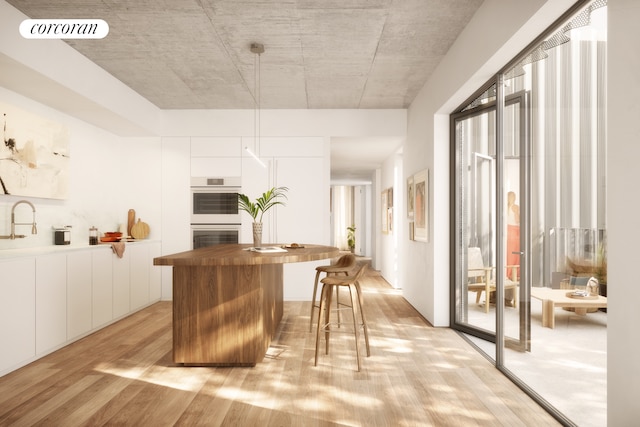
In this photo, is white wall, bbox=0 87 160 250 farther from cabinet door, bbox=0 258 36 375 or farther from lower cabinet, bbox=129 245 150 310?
cabinet door, bbox=0 258 36 375

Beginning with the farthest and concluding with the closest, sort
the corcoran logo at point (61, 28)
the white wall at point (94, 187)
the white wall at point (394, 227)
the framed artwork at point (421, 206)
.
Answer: the white wall at point (394, 227)
the framed artwork at point (421, 206)
the white wall at point (94, 187)
the corcoran logo at point (61, 28)

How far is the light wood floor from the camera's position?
8.06ft

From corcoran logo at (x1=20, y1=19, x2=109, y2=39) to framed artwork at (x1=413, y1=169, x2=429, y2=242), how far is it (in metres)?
3.61

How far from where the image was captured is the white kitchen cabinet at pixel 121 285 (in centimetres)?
479

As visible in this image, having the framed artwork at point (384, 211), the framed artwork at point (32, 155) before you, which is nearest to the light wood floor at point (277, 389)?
the framed artwork at point (32, 155)

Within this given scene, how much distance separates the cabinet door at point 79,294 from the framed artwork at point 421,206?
3709mm

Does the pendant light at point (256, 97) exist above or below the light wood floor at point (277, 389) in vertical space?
above

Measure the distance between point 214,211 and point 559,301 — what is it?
4675mm

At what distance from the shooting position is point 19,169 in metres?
3.97

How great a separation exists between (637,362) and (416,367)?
1855 mm

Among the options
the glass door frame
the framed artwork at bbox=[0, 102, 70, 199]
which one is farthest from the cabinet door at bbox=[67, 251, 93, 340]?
the glass door frame

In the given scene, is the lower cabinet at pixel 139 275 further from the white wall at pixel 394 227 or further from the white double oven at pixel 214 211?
the white wall at pixel 394 227

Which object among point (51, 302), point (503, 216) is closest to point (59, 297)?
point (51, 302)

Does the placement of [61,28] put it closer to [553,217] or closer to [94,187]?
[94,187]
